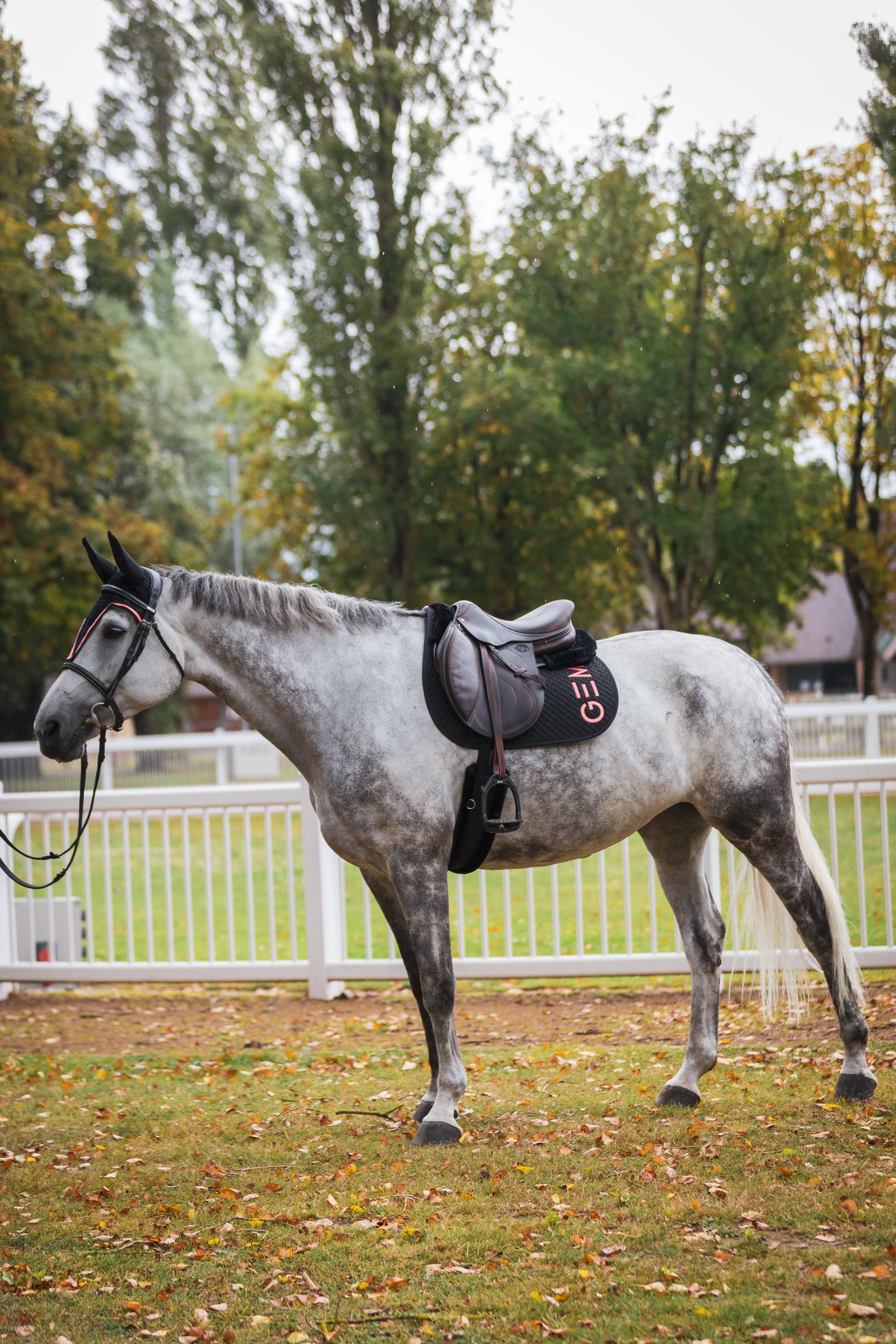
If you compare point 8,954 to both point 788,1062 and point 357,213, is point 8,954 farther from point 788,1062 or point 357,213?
point 357,213

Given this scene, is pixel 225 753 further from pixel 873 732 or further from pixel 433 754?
pixel 433 754

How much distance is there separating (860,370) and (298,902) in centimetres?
1319

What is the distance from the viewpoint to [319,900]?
6297 millimetres

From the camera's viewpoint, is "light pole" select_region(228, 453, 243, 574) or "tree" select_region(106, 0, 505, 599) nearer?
"tree" select_region(106, 0, 505, 599)

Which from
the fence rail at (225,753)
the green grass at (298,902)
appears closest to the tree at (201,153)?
the fence rail at (225,753)

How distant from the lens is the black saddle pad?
12.4ft

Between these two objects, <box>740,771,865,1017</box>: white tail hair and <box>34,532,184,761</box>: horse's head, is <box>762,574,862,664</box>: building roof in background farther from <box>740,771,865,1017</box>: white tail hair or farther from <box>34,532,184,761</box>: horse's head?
<box>34,532,184,761</box>: horse's head

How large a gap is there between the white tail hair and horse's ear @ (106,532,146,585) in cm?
260

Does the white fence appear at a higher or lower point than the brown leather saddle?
lower

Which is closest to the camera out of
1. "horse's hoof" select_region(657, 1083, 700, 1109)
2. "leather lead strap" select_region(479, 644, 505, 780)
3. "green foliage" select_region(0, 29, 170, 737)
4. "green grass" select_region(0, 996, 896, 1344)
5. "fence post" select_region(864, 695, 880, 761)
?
"green grass" select_region(0, 996, 896, 1344)

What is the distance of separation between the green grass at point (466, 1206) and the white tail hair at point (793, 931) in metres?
0.39

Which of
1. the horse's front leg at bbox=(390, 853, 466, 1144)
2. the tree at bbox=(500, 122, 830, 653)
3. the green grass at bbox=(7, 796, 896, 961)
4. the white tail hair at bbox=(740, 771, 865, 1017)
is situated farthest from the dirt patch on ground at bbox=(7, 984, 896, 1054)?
the tree at bbox=(500, 122, 830, 653)

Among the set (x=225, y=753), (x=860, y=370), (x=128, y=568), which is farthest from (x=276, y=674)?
(x=860, y=370)

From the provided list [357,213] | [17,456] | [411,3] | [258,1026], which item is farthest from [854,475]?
[258,1026]
